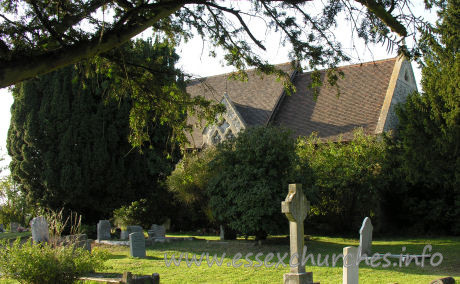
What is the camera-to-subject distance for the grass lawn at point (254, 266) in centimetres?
978

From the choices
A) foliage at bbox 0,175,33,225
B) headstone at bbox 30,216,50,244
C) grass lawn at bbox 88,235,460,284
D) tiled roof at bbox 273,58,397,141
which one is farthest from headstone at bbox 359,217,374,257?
foliage at bbox 0,175,33,225

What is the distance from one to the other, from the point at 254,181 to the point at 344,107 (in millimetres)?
11498

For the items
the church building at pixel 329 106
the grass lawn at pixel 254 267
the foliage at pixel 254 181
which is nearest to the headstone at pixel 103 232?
the grass lawn at pixel 254 267

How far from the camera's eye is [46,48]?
670 centimetres

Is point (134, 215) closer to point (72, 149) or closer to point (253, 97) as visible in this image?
point (72, 149)

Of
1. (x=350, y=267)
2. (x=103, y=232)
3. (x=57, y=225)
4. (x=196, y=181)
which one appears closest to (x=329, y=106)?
(x=196, y=181)

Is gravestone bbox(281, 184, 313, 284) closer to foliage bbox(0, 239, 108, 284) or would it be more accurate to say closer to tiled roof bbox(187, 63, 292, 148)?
foliage bbox(0, 239, 108, 284)

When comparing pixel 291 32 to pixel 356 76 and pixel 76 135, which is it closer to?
pixel 76 135

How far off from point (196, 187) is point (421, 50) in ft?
41.5

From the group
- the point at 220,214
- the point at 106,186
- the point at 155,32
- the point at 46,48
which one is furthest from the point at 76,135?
the point at 46,48

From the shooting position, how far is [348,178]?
62.1 feet

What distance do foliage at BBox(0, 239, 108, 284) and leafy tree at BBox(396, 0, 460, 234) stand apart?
40.1ft

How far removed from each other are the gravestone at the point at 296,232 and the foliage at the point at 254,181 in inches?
236

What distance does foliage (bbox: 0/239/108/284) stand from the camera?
23.4ft
